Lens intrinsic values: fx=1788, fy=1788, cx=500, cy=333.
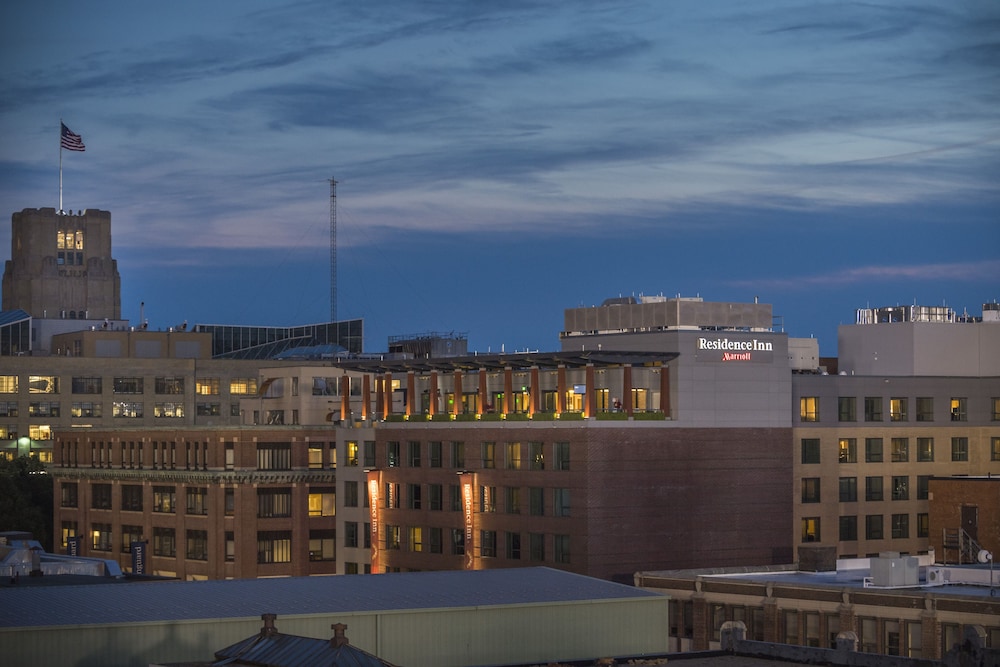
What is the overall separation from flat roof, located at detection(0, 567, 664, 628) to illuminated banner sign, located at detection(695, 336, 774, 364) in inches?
1695

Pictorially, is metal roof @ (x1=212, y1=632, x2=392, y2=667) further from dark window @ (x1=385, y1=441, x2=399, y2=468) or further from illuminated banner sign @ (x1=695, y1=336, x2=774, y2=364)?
dark window @ (x1=385, y1=441, x2=399, y2=468)

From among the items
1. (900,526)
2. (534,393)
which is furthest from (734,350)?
(900,526)

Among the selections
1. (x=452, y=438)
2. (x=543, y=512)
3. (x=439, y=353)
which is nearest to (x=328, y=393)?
(x=439, y=353)

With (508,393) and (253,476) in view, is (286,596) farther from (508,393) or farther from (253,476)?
(253,476)

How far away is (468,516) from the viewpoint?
14600 cm

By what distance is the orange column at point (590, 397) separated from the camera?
5423 inches

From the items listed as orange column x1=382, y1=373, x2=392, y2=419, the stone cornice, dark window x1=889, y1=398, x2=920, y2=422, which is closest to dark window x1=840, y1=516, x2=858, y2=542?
dark window x1=889, y1=398, x2=920, y2=422

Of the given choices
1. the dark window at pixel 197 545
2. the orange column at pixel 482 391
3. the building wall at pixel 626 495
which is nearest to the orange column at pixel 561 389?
the building wall at pixel 626 495

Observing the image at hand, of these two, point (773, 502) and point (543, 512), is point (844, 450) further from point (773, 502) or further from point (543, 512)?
point (543, 512)

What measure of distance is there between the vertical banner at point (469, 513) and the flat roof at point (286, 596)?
42.9 m

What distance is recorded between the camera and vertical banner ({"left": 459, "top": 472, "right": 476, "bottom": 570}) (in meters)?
145

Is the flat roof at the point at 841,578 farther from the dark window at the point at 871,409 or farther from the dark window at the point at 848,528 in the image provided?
the dark window at the point at 871,409

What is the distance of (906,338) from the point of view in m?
164

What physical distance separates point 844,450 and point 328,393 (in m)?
62.9
